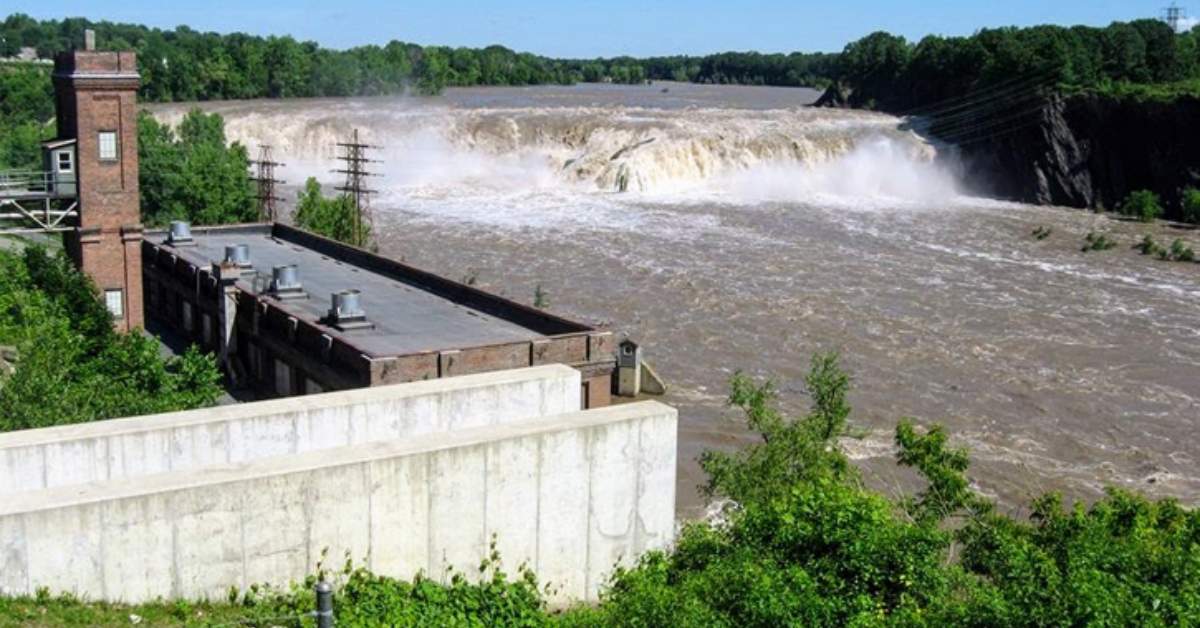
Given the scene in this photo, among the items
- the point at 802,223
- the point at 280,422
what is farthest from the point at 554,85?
the point at 280,422

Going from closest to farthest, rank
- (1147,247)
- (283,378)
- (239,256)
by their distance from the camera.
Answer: (283,378)
(239,256)
(1147,247)

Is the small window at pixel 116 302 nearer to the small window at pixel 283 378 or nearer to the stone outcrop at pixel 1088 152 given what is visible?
the small window at pixel 283 378

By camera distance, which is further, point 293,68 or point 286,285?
point 293,68

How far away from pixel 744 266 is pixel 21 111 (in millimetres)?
61461

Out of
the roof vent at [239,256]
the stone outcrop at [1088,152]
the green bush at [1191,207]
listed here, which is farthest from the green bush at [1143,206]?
the roof vent at [239,256]

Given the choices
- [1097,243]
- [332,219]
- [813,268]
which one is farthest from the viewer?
[1097,243]

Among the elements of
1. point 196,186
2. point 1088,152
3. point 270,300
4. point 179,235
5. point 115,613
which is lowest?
point 115,613

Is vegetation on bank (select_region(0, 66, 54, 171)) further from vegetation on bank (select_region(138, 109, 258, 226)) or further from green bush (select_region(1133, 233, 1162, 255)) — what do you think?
green bush (select_region(1133, 233, 1162, 255))

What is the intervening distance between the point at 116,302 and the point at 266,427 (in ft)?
50.5

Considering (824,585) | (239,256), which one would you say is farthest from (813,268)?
(824,585)

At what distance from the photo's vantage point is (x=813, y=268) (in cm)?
4903

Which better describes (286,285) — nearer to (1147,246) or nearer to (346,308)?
(346,308)

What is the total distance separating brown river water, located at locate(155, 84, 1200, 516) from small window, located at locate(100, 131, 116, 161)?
13.9 metres

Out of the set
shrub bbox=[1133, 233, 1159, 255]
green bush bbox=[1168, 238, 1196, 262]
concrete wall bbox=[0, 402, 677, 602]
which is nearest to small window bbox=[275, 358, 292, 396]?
concrete wall bbox=[0, 402, 677, 602]
